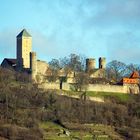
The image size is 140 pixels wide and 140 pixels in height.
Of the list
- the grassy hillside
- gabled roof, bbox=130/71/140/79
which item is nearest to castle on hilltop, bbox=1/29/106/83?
gabled roof, bbox=130/71/140/79

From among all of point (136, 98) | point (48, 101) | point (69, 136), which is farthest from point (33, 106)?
point (136, 98)

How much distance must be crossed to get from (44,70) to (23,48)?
18.1 ft

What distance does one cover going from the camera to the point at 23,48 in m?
94.1

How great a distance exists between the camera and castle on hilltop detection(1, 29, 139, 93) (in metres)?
86.9

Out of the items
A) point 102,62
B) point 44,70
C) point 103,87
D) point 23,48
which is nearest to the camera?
point 103,87

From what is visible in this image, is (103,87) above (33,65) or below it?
below

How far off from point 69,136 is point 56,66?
2141 cm

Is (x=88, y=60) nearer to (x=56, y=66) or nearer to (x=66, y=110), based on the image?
(x=56, y=66)

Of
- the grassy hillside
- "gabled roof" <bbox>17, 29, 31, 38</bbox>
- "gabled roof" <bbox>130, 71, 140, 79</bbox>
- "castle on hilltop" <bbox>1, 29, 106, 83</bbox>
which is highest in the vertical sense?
"gabled roof" <bbox>17, 29, 31, 38</bbox>

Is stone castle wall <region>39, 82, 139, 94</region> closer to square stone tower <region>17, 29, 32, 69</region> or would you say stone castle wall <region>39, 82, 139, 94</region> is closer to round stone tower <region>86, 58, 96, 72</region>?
square stone tower <region>17, 29, 32, 69</region>

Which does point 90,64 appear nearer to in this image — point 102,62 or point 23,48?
point 102,62

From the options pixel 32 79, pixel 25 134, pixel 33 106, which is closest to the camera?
pixel 25 134

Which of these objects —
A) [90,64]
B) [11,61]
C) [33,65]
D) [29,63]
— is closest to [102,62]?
[90,64]

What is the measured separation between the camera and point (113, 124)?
80375mm
